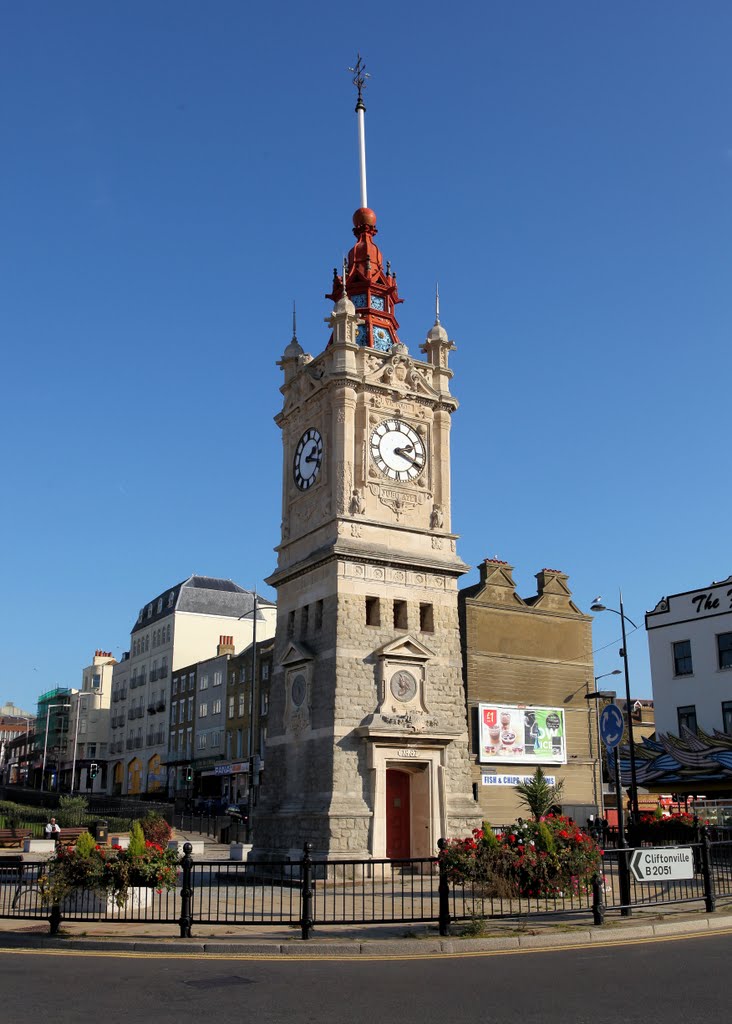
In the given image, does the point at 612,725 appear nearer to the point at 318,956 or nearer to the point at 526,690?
the point at 318,956

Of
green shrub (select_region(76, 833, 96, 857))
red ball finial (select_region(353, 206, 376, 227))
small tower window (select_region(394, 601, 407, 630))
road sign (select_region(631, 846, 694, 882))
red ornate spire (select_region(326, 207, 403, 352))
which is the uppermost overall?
red ball finial (select_region(353, 206, 376, 227))

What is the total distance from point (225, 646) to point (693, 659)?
126ft

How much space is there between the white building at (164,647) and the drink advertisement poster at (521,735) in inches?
1234

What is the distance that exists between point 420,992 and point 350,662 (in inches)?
677

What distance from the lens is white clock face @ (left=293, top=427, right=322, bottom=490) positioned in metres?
30.9

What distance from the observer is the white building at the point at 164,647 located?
7625cm

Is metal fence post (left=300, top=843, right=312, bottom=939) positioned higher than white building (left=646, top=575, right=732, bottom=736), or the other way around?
white building (left=646, top=575, right=732, bottom=736)

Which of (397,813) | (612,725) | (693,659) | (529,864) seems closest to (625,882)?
(529,864)

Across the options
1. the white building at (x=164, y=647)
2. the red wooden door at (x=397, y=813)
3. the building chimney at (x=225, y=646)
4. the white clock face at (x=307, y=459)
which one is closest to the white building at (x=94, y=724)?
the white building at (x=164, y=647)

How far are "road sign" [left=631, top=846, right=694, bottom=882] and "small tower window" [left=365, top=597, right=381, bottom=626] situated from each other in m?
13.6

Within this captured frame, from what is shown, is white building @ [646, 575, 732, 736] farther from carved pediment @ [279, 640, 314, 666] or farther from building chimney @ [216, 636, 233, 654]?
building chimney @ [216, 636, 233, 654]

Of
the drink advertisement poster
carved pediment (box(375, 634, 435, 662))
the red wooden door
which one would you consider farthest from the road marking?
the drink advertisement poster

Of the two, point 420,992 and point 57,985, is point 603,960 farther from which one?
point 57,985

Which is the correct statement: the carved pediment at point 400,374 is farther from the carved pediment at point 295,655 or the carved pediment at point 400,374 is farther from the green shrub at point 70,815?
the green shrub at point 70,815
